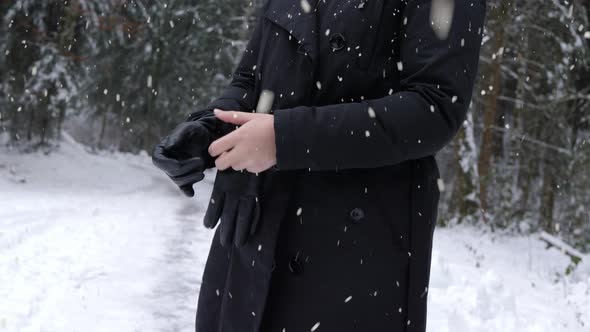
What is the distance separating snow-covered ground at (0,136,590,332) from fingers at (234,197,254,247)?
3.57m

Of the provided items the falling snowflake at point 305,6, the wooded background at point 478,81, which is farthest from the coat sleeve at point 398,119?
the wooded background at point 478,81

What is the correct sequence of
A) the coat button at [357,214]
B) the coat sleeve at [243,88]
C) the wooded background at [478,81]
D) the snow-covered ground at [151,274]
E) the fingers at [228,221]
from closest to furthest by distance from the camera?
the coat button at [357,214] → the fingers at [228,221] → the coat sleeve at [243,88] → the snow-covered ground at [151,274] → the wooded background at [478,81]

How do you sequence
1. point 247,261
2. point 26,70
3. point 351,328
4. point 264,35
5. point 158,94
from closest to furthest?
point 351,328 < point 247,261 < point 264,35 < point 26,70 < point 158,94

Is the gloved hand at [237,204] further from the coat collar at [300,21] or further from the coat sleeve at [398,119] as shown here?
the coat collar at [300,21]

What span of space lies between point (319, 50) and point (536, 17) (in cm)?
1317

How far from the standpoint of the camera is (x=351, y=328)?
145 cm

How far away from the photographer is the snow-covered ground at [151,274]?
16.1ft

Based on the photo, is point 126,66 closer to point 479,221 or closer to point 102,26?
point 102,26

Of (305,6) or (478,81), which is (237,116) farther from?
(478,81)

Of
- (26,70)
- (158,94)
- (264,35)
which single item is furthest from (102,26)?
(264,35)

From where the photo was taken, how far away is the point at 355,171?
1.46 metres

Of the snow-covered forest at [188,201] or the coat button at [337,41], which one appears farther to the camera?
the snow-covered forest at [188,201]

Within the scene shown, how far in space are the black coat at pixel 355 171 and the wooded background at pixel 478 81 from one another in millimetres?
10292

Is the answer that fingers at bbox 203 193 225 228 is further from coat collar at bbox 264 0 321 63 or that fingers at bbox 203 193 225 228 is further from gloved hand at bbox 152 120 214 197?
coat collar at bbox 264 0 321 63
